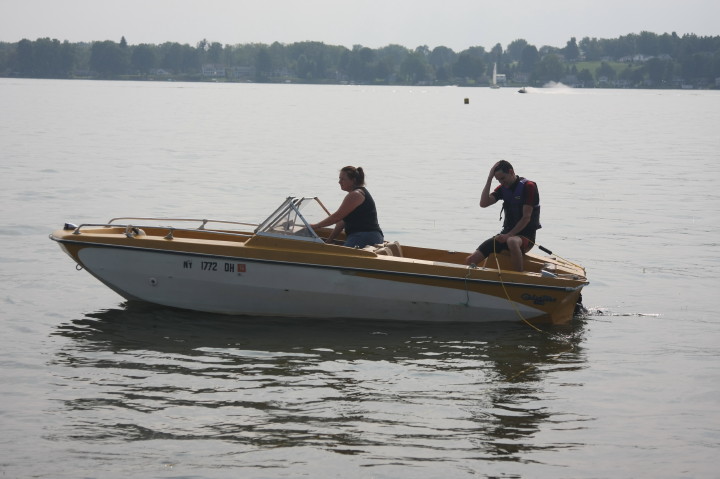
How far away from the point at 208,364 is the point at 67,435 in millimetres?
2562

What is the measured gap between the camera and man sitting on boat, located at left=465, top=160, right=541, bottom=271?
13359 mm

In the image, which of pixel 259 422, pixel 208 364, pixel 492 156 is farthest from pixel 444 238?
pixel 492 156

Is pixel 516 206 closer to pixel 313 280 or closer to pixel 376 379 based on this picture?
pixel 313 280

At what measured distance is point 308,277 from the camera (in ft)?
43.4

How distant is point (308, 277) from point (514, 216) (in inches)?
109

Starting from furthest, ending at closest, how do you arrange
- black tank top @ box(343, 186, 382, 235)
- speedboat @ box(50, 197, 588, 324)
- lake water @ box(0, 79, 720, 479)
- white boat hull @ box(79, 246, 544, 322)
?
1. black tank top @ box(343, 186, 382, 235)
2. white boat hull @ box(79, 246, 544, 322)
3. speedboat @ box(50, 197, 588, 324)
4. lake water @ box(0, 79, 720, 479)

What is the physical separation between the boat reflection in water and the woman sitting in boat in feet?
3.68

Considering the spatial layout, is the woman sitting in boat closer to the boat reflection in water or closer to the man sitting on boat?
the boat reflection in water

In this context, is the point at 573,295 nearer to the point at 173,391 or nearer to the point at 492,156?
the point at 173,391

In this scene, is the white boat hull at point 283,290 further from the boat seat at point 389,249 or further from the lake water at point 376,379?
the boat seat at point 389,249

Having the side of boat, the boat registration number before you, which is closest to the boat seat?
the side of boat

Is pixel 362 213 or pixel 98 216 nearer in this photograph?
pixel 362 213

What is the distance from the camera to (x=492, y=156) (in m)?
49.5

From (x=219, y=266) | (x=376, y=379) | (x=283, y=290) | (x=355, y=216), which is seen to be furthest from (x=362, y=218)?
(x=376, y=379)
